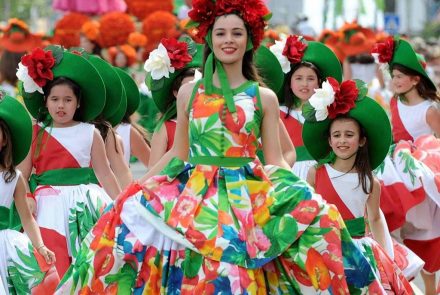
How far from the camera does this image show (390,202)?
10734 mm

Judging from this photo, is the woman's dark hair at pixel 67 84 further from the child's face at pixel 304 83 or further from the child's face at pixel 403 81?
the child's face at pixel 403 81

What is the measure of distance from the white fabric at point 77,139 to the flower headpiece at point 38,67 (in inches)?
11.3

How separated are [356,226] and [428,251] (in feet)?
8.23

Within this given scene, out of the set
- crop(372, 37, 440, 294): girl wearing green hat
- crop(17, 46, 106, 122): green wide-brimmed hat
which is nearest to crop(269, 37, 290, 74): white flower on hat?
crop(372, 37, 440, 294): girl wearing green hat

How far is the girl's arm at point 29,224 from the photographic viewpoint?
8344mm

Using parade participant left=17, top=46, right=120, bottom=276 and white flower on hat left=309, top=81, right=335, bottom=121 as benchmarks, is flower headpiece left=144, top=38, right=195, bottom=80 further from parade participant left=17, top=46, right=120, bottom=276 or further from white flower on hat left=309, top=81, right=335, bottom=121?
white flower on hat left=309, top=81, right=335, bottom=121

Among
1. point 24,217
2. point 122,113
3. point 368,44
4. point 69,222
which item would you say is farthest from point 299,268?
point 368,44

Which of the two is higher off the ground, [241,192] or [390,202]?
[241,192]

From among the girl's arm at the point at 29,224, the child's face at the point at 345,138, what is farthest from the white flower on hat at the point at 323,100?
the girl's arm at the point at 29,224

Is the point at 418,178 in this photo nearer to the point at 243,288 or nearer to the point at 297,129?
the point at 297,129

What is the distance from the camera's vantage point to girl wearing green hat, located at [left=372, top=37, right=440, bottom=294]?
10891 mm

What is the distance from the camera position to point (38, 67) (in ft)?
30.1

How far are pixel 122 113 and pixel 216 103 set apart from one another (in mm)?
2935

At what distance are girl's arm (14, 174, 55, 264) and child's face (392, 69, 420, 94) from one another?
404cm
